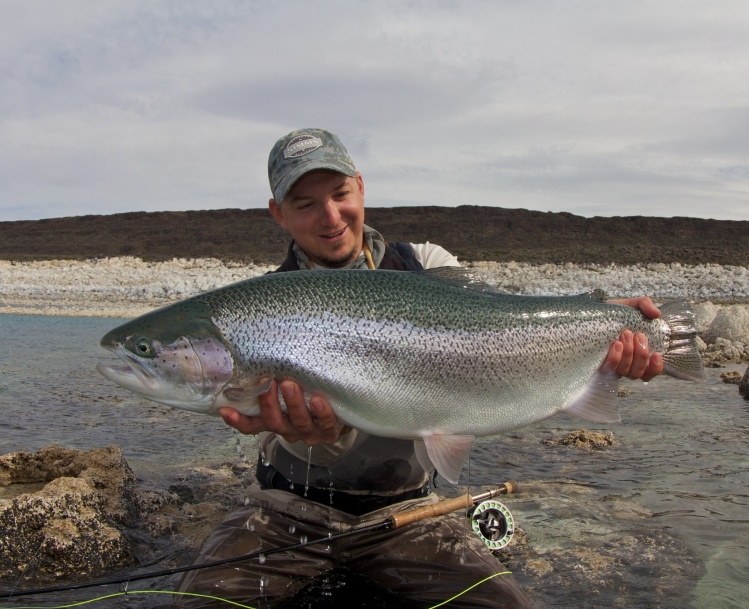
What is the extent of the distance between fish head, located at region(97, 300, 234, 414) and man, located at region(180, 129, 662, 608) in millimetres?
171

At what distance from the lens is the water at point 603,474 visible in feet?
13.6

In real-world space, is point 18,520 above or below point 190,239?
below

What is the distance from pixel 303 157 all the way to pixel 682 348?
2263 mm

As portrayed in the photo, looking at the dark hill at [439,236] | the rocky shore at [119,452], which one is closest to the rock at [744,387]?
the rocky shore at [119,452]

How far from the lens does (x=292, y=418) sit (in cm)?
324

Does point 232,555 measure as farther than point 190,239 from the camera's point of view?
No

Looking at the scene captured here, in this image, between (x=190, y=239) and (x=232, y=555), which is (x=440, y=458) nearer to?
(x=232, y=555)

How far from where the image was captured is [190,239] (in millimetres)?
54031

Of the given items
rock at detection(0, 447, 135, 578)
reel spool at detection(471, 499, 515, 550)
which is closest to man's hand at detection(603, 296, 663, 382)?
reel spool at detection(471, 499, 515, 550)

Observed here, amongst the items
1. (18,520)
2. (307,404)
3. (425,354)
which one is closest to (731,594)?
(425,354)

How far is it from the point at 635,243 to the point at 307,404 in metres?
51.9

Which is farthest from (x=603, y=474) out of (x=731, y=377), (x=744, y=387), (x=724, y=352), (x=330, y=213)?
(x=724, y=352)

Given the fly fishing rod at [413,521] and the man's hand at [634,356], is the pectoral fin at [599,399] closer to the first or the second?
the man's hand at [634,356]

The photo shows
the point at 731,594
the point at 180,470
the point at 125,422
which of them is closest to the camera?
the point at 731,594
